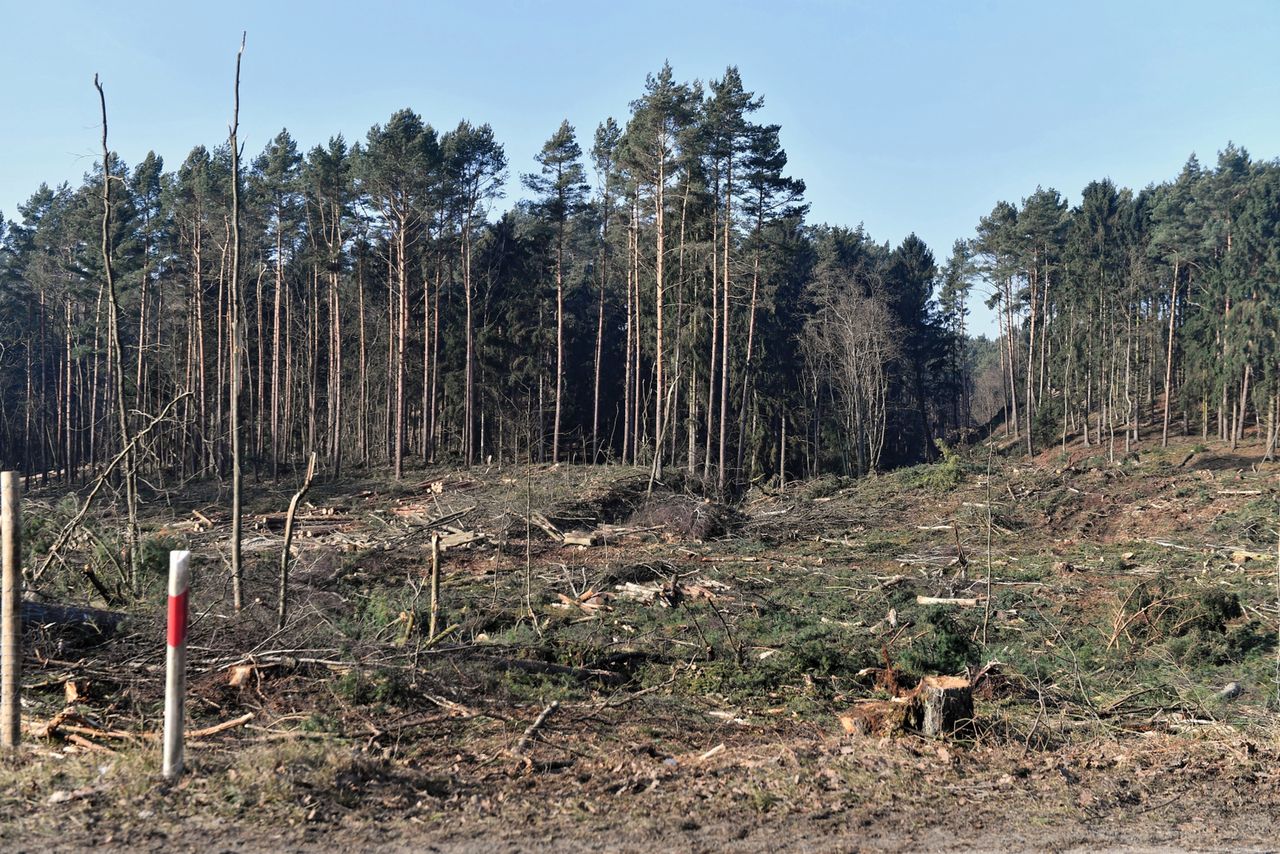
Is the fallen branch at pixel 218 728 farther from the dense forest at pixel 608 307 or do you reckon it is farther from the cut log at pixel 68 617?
the dense forest at pixel 608 307

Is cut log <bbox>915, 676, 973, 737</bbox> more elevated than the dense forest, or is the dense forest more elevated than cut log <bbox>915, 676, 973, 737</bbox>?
the dense forest

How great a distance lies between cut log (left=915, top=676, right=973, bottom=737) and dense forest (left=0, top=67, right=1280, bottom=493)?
23831 millimetres

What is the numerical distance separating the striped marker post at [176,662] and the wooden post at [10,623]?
1.36m

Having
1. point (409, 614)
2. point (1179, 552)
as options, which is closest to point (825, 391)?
point (1179, 552)

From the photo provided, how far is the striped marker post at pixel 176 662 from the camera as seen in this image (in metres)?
4.84

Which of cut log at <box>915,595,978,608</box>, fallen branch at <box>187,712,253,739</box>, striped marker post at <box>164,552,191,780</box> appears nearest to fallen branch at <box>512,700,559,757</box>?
fallen branch at <box>187,712,253,739</box>

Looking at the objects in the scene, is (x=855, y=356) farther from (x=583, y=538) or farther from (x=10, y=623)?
(x=10, y=623)

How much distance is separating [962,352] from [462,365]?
42350 millimetres

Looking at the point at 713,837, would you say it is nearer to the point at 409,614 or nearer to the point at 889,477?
the point at 409,614

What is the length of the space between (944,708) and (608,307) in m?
50.9

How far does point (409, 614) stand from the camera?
414 inches

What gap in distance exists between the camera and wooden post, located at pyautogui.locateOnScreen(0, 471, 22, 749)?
549 centimetres

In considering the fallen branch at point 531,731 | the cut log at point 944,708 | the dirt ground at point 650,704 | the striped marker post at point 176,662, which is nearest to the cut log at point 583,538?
the dirt ground at point 650,704

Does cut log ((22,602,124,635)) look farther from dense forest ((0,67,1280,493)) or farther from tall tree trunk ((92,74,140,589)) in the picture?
dense forest ((0,67,1280,493))
